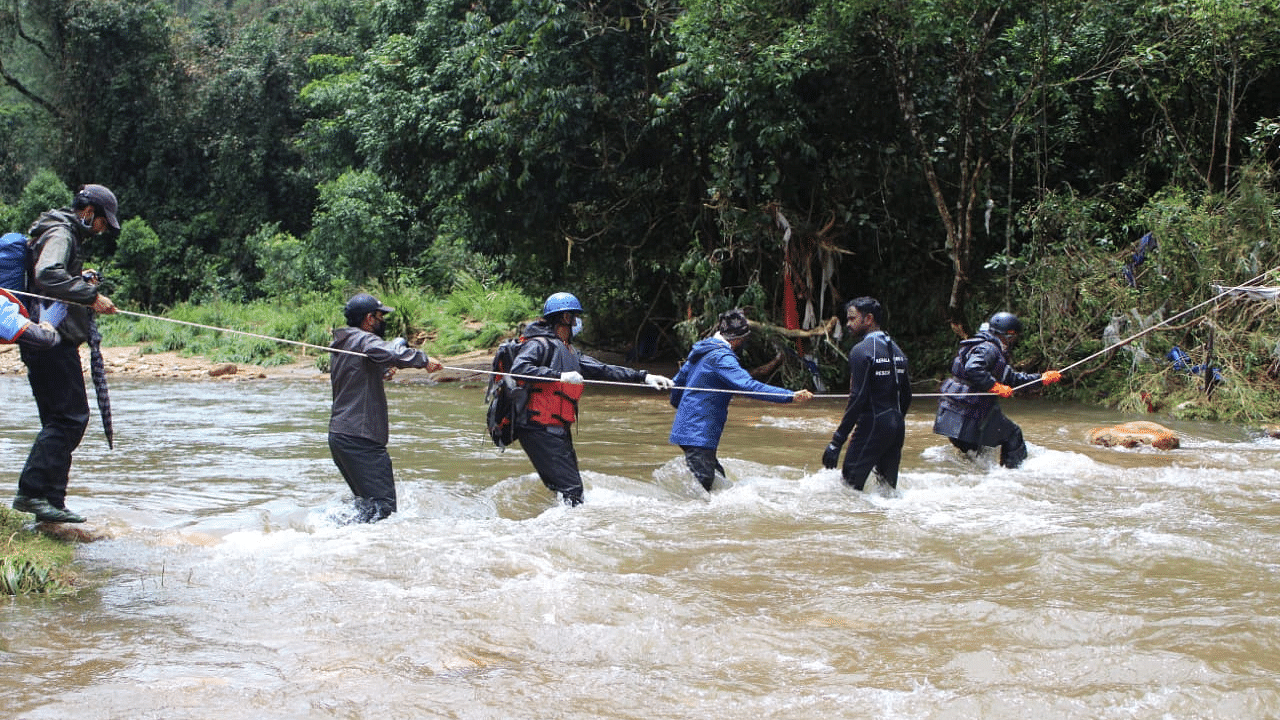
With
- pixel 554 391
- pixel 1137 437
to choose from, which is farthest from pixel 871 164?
pixel 554 391

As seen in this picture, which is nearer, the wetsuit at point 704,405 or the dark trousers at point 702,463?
the wetsuit at point 704,405

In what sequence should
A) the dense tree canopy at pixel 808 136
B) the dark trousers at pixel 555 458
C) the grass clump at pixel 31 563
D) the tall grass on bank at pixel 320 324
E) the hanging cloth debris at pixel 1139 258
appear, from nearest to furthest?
the grass clump at pixel 31 563 → the dark trousers at pixel 555 458 → the hanging cloth debris at pixel 1139 258 → the dense tree canopy at pixel 808 136 → the tall grass on bank at pixel 320 324

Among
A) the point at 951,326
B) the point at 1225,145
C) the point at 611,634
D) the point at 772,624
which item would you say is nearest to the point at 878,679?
the point at 772,624

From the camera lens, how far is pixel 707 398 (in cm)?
793

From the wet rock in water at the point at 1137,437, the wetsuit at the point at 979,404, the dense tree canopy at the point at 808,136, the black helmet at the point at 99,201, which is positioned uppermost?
the dense tree canopy at the point at 808,136

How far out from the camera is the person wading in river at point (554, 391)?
721cm

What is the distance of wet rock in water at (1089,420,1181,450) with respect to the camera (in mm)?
11000

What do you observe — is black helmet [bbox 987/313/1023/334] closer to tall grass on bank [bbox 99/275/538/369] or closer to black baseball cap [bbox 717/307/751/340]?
black baseball cap [bbox 717/307/751/340]

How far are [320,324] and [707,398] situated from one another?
58.2 feet

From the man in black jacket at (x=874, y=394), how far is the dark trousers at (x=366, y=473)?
307cm

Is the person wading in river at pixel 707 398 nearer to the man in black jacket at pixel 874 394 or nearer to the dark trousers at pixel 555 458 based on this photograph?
the man in black jacket at pixel 874 394

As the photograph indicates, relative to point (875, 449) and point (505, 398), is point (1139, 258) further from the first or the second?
point (505, 398)

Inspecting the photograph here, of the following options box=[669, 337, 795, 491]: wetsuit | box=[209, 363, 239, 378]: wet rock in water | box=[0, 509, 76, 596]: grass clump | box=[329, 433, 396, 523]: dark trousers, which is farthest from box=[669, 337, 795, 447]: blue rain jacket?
box=[209, 363, 239, 378]: wet rock in water

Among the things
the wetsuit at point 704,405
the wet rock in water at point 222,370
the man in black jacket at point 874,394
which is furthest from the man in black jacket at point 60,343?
the wet rock in water at point 222,370
